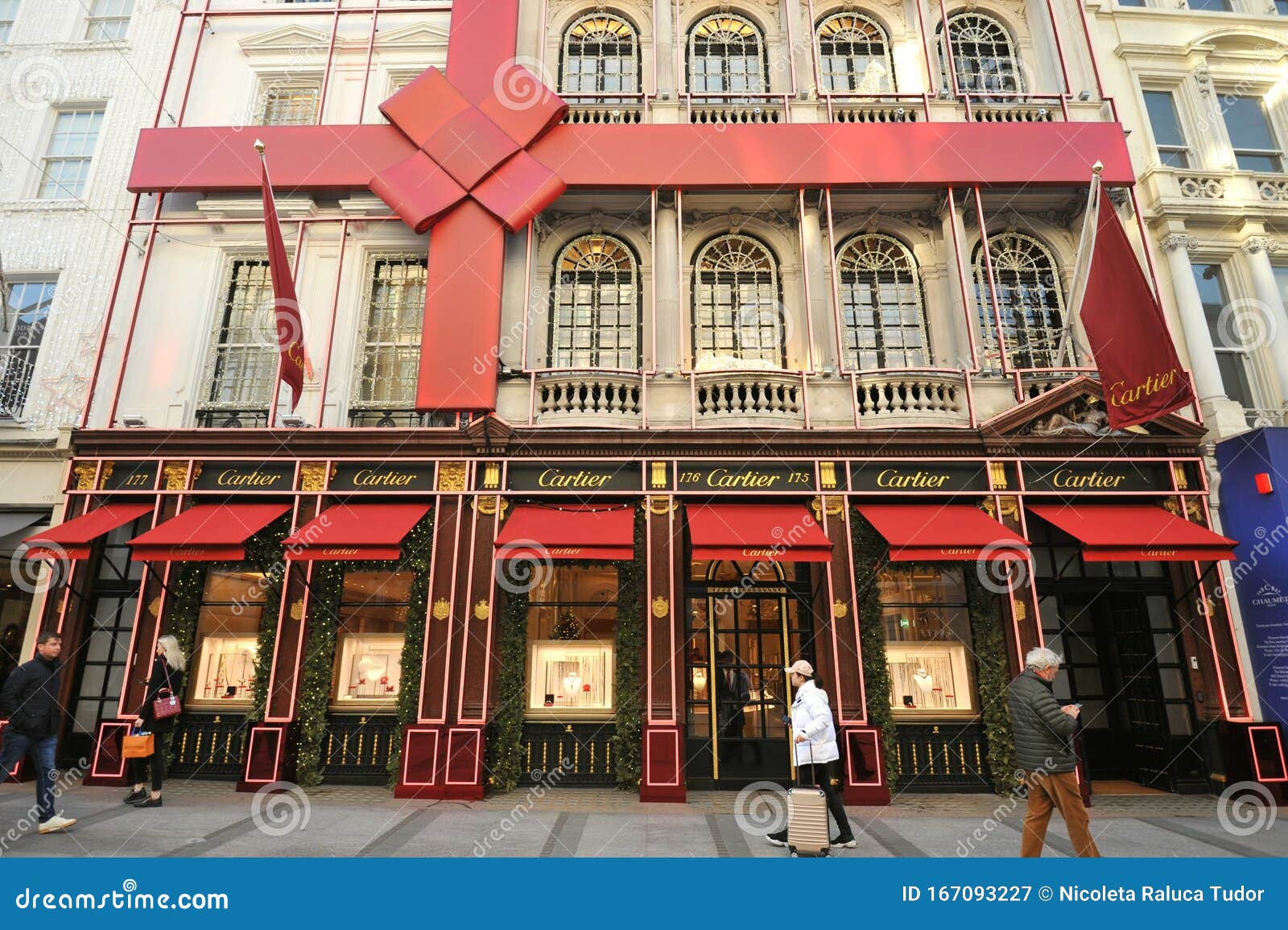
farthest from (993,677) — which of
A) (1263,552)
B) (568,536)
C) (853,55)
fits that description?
(853,55)

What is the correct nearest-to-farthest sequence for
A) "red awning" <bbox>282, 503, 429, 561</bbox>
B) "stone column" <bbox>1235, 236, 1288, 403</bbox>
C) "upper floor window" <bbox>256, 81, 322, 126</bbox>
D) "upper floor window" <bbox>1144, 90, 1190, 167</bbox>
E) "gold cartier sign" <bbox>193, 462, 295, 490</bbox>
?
"red awning" <bbox>282, 503, 429, 561</bbox>
"gold cartier sign" <bbox>193, 462, 295, 490</bbox>
"stone column" <bbox>1235, 236, 1288, 403</bbox>
"upper floor window" <bbox>1144, 90, 1190, 167</bbox>
"upper floor window" <bbox>256, 81, 322, 126</bbox>

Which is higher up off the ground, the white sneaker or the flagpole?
the flagpole

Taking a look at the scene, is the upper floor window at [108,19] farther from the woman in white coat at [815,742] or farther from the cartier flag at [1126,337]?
the cartier flag at [1126,337]

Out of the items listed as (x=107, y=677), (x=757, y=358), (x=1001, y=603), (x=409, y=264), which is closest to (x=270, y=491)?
(x=107, y=677)

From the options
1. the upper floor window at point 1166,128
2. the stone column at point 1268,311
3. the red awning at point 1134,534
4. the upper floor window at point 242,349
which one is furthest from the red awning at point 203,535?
the upper floor window at point 1166,128

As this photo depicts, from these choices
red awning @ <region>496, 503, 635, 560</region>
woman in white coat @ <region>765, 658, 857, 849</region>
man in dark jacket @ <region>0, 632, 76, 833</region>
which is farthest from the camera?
red awning @ <region>496, 503, 635, 560</region>

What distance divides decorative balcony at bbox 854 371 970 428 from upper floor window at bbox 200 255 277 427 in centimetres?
1049

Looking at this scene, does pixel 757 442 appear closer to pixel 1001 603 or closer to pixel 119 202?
pixel 1001 603

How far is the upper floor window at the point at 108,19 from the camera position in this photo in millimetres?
14859

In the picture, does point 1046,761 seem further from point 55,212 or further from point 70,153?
point 70,153

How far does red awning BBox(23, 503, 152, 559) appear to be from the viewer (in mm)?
10219

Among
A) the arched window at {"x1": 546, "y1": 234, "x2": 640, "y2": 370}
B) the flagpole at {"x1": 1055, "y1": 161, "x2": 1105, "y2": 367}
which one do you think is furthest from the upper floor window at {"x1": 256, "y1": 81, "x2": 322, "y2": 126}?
the flagpole at {"x1": 1055, "y1": 161, "x2": 1105, "y2": 367}

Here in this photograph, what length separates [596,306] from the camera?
514 inches

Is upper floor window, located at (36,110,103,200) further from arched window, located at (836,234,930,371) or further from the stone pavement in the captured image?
arched window, located at (836,234,930,371)
